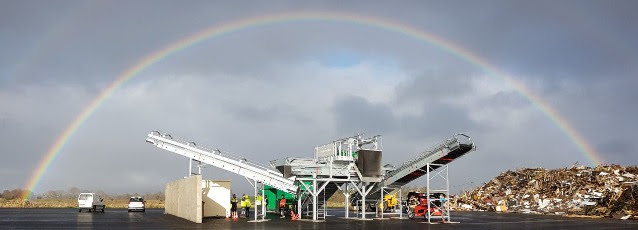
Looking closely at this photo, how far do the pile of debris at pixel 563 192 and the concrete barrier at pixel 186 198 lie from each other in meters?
31.7

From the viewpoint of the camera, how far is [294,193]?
127 feet

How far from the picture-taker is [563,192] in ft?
187

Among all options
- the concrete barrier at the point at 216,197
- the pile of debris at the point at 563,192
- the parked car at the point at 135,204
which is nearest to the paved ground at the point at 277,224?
the concrete barrier at the point at 216,197

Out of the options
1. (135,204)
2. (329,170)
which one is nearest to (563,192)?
(329,170)

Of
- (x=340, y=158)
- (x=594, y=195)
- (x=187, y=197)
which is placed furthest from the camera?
(x=594, y=195)

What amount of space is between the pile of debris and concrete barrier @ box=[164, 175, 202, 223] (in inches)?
1247

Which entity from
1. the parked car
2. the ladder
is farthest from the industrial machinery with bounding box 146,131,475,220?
the parked car

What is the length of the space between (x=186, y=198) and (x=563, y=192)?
1606 inches

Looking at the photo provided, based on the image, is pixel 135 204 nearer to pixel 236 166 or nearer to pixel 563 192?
pixel 236 166

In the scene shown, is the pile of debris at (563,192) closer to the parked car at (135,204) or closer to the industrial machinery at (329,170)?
the industrial machinery at (329,170)

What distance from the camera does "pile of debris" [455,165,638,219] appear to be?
1762 inches

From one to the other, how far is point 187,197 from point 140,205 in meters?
19.7

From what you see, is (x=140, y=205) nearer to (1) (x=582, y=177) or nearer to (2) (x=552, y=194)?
(2) (x=552, y=194)

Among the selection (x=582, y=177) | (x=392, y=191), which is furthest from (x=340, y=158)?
(x=582, y=177)
